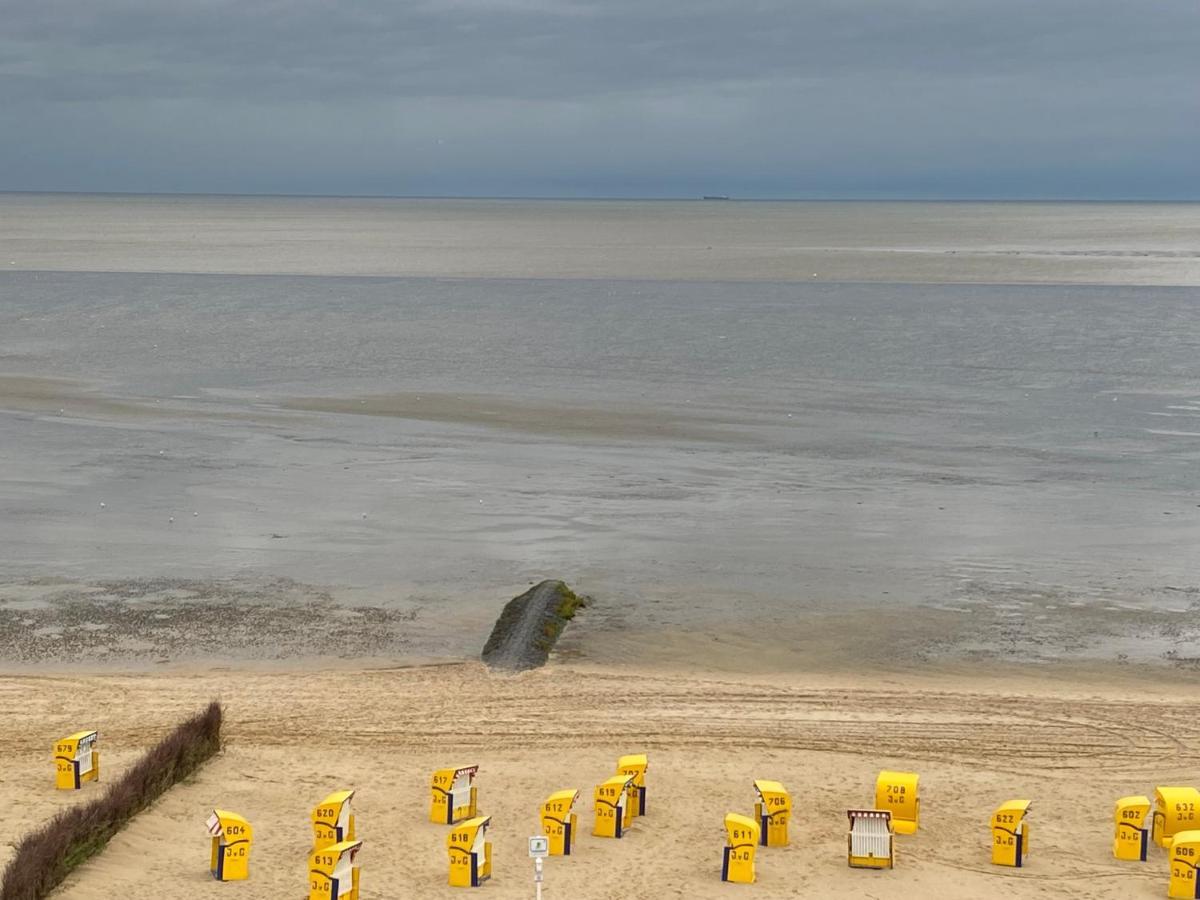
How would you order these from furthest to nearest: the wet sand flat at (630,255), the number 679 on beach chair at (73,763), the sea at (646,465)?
the wet sand flat at (630,255) → the sea at (646,465) → the number 679 on beach chair at (73,763)

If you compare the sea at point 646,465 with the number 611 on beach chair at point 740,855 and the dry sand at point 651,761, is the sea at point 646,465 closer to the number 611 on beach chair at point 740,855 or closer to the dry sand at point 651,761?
the dry sand at point 651,761

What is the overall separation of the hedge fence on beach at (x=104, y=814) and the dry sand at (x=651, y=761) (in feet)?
0.59

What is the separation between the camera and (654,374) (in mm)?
53469

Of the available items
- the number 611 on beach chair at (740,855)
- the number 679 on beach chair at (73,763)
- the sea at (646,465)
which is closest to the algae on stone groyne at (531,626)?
the sea at (646,465)

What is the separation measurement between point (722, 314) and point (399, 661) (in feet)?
185

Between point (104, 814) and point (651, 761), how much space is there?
5887mm

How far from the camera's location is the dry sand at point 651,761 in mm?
14586

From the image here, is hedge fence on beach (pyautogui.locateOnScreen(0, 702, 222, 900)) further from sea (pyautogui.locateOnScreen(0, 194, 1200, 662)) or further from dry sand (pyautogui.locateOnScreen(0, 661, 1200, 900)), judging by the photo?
sea (pyautogui.locateOnScreen(0, 194, 1200, 662))

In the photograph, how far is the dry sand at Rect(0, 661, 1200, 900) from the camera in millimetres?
14586

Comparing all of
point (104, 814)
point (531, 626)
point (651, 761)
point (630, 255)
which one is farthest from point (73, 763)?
point (630, 255)

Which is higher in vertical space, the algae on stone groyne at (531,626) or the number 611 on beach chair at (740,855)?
the algae on stone groyne at (531,626)

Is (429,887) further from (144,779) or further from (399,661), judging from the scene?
(399,661)

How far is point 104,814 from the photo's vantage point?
15.0 meters

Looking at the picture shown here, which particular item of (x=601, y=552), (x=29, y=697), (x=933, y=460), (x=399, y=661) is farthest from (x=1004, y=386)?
(x=29, y=697)
